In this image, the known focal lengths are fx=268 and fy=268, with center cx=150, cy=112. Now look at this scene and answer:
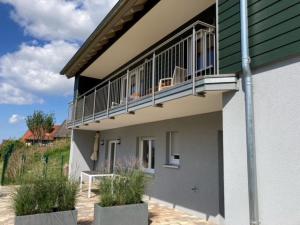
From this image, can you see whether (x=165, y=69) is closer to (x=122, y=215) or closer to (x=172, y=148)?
(x=172, y=148)

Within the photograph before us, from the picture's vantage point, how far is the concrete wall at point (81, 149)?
14883 mm

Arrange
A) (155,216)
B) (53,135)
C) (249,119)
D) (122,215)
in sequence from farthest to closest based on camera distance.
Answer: (53,135), (155,216), (122,215), (249,119)

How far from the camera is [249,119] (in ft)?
14.8

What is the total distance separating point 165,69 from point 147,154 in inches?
138

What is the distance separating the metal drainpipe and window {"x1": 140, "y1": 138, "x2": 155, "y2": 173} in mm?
5903

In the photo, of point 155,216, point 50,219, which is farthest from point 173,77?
point 50,219

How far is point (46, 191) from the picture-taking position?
573 centimetres

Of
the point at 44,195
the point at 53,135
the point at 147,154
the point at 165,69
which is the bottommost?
the point at 44,195

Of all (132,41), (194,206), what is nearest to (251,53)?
(194,206)

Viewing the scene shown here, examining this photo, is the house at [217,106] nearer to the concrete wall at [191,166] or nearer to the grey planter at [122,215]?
the concrete wall at [191,166]

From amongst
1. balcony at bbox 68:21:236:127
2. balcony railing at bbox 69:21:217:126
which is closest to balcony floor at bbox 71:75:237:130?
balcony at bbox 68:21:236:127

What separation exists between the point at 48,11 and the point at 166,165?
319 inches

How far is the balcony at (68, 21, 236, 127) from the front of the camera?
5387 mm

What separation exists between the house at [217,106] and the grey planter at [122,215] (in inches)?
60.2
